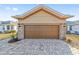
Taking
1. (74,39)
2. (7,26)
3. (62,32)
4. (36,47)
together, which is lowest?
(36,47)

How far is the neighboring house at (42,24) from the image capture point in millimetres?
3844

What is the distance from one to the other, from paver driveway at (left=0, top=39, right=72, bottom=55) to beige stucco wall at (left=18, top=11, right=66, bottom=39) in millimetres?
164

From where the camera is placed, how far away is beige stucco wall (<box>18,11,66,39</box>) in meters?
3.86

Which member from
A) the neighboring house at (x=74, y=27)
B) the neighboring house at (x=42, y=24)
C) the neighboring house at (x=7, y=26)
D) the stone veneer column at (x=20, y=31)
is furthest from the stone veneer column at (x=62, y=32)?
the neighboring house at (x=7, y=26)

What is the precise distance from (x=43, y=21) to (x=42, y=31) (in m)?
0.21

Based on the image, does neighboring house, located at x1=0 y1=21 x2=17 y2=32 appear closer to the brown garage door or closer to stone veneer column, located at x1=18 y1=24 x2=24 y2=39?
stone veneer column, located at x1=18 y1=24 x2=24 y2=39

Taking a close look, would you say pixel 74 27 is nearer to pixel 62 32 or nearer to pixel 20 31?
pixel 62 32

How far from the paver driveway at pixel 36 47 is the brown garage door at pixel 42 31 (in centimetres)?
10

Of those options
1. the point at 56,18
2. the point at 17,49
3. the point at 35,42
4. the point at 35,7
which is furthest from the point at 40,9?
the point at 17,49

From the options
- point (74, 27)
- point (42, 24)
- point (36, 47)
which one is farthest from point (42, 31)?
point (74, 27)

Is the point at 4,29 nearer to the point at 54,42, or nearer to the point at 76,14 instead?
the point at 54,42

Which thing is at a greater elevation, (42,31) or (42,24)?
(42,24)

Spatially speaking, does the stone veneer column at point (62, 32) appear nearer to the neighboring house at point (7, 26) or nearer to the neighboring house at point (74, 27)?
the neighboring house at point (74, 27)

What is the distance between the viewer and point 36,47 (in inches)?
152
